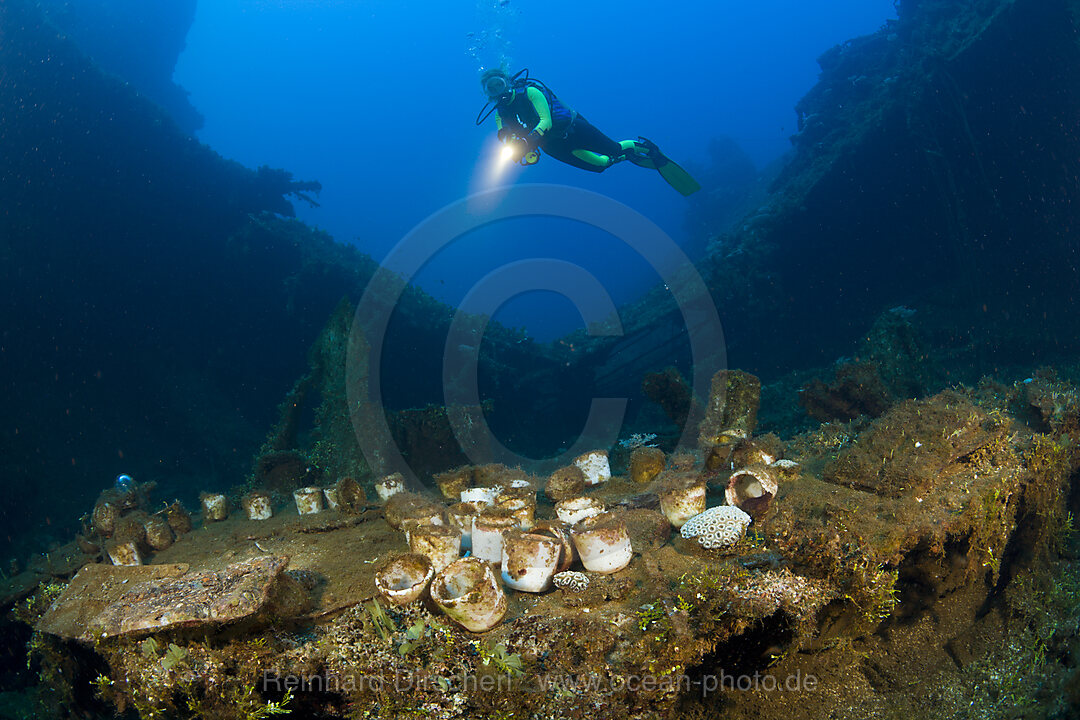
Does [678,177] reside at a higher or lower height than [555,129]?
lower

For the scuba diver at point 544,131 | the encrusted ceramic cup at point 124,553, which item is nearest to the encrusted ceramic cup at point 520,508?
the encrusted ceramic cup at point 124,553

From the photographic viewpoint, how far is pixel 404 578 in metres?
3.22

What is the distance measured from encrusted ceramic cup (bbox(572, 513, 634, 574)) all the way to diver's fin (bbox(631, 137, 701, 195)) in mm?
9363

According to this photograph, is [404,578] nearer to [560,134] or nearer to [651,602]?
[651,602]

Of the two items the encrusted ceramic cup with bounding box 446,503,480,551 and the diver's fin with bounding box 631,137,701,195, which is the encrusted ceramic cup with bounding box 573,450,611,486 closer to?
the encrusted ceramic cup with bounding box 446,503,480,551

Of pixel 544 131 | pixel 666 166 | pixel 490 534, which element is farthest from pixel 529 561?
pixel 666 166

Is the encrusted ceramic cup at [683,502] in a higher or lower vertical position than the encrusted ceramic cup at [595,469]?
lower

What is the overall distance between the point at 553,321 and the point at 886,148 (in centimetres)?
7171

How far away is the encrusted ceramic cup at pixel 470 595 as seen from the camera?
111 inches

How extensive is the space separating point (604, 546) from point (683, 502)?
0.98 meters

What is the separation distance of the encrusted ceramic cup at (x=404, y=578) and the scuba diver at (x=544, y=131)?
7.83m

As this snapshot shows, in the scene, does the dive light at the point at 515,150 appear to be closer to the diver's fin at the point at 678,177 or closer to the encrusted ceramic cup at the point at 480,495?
the diver's fin at the point at 678,177

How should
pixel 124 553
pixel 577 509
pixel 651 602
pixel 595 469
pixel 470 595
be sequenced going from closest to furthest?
pixel 470 595
pixel 651 602
pixel 577 509
pixel 124 553
pixel 595 469

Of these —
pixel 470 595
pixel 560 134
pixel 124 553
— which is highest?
pixel 560 134
